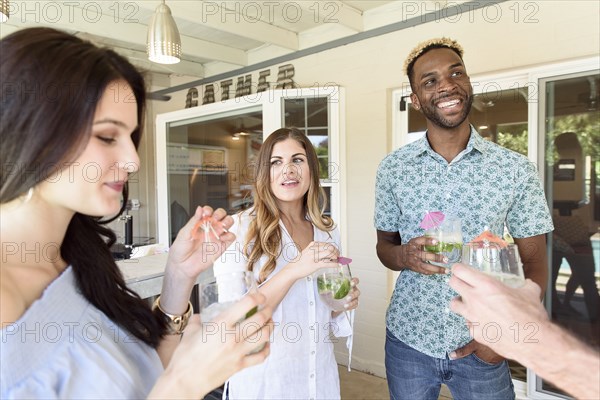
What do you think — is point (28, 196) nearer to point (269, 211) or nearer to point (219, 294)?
point (219, 294)

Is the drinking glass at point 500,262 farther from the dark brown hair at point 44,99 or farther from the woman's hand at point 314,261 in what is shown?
the dark brown hair at point 44,99

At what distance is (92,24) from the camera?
10.6 ft

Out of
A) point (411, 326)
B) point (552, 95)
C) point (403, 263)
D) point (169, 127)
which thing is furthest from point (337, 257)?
point (169, 127)

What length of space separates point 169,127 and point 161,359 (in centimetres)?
398

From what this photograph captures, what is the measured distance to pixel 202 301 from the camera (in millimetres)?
Result: 842

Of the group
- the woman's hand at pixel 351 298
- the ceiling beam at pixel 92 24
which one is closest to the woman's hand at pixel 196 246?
the woman's hand at pixel 351 298

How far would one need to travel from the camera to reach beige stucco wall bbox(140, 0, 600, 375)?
2395 millimetres

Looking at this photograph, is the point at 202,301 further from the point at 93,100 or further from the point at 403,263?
the point at 403,263

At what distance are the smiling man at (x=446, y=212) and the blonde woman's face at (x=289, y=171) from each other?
0.39 meters

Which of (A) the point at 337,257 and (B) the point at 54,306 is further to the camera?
(A) the point at 337,257

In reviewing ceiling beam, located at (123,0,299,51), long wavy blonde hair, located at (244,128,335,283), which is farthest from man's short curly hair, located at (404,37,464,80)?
ceiling beam, located at (123,0,299,51)

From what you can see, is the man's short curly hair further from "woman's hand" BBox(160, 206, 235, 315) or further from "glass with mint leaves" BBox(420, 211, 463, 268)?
"woman's hand" BBox(160, 206, 235, 315)

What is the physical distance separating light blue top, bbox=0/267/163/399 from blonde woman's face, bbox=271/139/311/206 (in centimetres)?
103

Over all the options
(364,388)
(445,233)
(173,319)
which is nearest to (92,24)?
(173,319)
